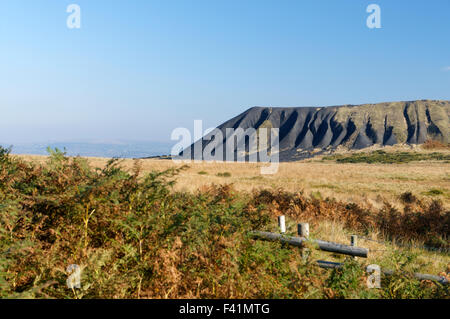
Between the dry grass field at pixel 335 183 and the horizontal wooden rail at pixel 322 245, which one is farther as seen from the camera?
the dry grass field at pixel 335 183

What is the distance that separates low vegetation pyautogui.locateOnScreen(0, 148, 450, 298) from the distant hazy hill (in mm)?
109409

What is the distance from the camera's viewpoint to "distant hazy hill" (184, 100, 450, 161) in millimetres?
125438

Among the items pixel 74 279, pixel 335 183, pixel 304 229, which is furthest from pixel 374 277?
pixel 335 183

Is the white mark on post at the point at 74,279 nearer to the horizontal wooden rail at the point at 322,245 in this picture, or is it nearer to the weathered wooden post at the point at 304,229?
the horizontal wooden rail at the point at 322,245

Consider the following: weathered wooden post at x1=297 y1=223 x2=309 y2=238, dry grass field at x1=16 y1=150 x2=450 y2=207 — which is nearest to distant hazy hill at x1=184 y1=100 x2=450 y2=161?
dry grass field at x1=16 y1=150 x2=450 y2=207

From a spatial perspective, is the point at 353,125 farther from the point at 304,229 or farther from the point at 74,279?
the point at 74,279

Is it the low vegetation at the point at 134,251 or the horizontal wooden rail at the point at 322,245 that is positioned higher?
the low vegetation at the point at 134,251

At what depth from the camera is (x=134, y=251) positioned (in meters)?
3.30

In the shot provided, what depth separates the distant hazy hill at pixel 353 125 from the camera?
125 metres

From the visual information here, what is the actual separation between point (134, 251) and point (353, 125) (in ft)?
476

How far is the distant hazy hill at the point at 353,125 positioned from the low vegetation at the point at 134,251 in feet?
359

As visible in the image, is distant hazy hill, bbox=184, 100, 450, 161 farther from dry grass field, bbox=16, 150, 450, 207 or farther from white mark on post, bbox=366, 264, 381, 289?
white mark on post, bbox=366, 264, 381, 289

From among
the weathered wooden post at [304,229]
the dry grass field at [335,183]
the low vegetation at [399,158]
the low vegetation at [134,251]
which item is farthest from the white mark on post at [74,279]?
the low vegetation at [399,158]
